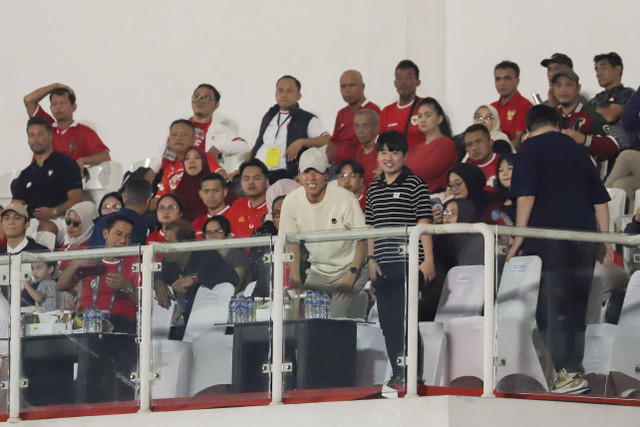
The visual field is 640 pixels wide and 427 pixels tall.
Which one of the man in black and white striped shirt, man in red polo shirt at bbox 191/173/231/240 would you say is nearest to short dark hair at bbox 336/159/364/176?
man in red polo shirt at bbox 191/173/231/240

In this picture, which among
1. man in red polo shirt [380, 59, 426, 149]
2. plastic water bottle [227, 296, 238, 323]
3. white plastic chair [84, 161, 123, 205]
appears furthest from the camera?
white plastic chair [84, 161, 123, 205]

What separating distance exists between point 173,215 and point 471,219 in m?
2.47

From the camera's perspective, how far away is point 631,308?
7555 mm

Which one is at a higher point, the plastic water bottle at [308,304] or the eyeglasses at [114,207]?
the eyeglasses at [114,207]

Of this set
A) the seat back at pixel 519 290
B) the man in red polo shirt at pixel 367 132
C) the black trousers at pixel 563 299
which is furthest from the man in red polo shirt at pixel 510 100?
the seat back at pixel 519 290

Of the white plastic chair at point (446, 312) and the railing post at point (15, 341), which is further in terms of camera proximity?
the railing post at point (15, 341)

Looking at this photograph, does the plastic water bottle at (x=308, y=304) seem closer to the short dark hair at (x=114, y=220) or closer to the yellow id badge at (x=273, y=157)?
the short dark hair at (x=114, y=220)

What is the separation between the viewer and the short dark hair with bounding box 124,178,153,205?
11727 mm

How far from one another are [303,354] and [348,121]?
4689mm

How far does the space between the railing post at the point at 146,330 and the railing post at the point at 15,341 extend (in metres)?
0.74

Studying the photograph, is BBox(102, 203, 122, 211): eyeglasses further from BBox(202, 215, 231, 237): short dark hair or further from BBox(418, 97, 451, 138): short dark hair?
BBox(418, 97, 451, 138): short dark hair

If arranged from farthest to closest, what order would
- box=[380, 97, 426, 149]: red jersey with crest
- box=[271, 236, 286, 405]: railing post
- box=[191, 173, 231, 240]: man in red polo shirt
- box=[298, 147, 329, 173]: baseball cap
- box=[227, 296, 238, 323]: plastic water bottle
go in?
box=[380, 97, 426, 149]: red jersey with crest, box=[191, 173, 231, 240]: man in red polo shirt, box=[298, 147, 329, 173]: baseball cap, box=[227, 296, 238, 323]: plastic water bottle, box=[271, 236, 286, 405]: railing post

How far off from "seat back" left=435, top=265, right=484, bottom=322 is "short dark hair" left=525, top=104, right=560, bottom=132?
1013mm

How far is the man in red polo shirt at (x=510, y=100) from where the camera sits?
38.0 ft
